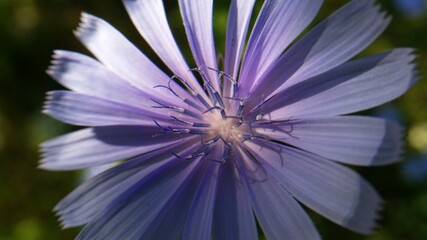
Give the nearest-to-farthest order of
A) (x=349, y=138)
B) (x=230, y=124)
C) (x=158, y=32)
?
(x=349, y=138)
(x=158, y=32)
(x=230, y=124)

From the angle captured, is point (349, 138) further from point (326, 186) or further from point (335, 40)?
point (335, 40)

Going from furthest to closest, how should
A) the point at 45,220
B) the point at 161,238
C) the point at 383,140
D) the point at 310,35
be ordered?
the point at 45,220
the point at 161,238
the point at 310,35
the point at 383,140

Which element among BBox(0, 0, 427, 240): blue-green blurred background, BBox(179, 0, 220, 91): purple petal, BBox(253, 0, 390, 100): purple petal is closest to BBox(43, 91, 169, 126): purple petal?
BBox(179, 0, 220, 91): purple petal

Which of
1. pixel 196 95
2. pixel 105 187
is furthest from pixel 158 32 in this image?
pixel 105 187

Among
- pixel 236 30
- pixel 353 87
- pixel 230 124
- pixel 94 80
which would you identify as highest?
pixel 236 30

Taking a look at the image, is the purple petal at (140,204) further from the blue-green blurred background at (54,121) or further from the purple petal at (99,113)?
the blue-green blurred background at (54,121)

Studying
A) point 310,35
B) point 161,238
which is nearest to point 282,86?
point 310,35

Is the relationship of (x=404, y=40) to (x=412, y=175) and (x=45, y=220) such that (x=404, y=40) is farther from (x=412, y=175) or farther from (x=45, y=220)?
(x=45, y=220)
